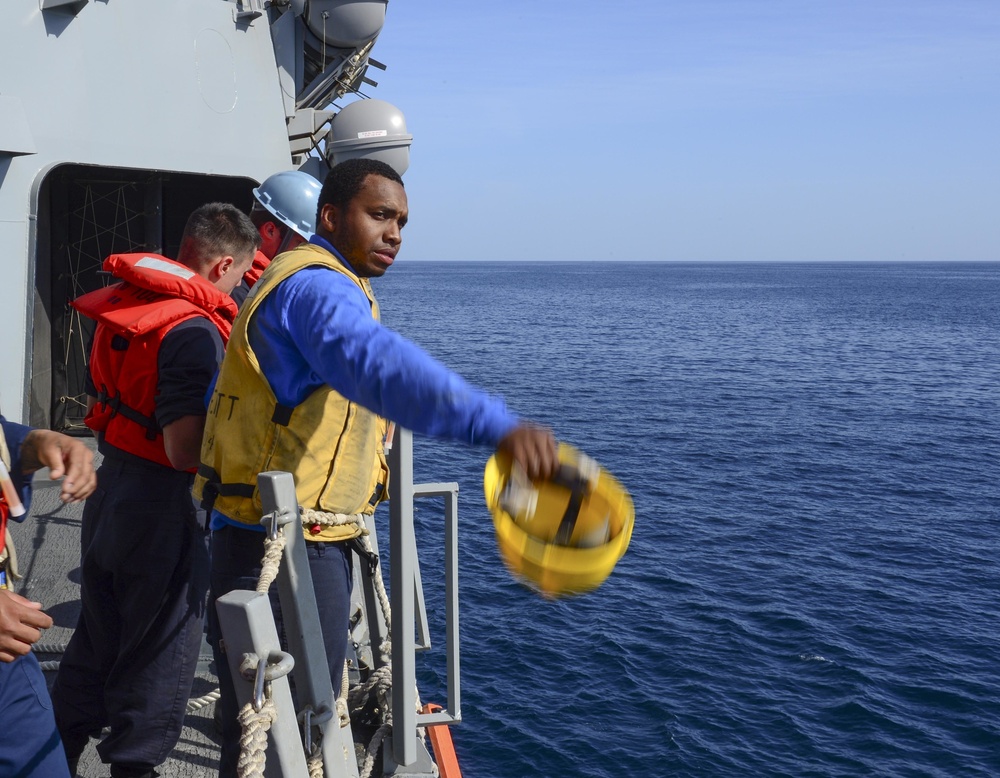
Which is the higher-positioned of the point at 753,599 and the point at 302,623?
the point at 302,623

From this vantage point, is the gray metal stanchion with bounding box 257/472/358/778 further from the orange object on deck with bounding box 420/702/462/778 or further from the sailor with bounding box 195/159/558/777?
the orange object on deck with bounding box 420/702/462/778

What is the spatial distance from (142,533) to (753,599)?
15.8m

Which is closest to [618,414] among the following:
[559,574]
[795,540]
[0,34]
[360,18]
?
Result: [795,540]

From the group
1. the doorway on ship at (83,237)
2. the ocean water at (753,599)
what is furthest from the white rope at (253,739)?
the ocean water at (753,599)

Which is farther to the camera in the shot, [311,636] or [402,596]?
[402,596]

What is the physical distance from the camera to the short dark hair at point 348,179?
211 centimetres

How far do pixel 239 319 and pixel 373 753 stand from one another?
161 cm

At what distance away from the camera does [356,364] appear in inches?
66.9

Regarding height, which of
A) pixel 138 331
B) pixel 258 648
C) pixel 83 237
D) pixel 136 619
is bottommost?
pixel 136 619

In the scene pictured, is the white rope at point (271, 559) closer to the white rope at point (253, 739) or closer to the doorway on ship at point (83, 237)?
the white rope at point (253, 739)

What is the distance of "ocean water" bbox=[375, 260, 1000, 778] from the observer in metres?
12.6

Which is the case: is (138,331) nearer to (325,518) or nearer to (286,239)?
(325,518)

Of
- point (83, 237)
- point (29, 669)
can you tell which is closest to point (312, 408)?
point (29, 669)

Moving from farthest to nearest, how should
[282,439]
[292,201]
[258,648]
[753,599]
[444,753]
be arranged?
[753,599] → [292,201] → [444,753] → [282,439] → [258,648]
